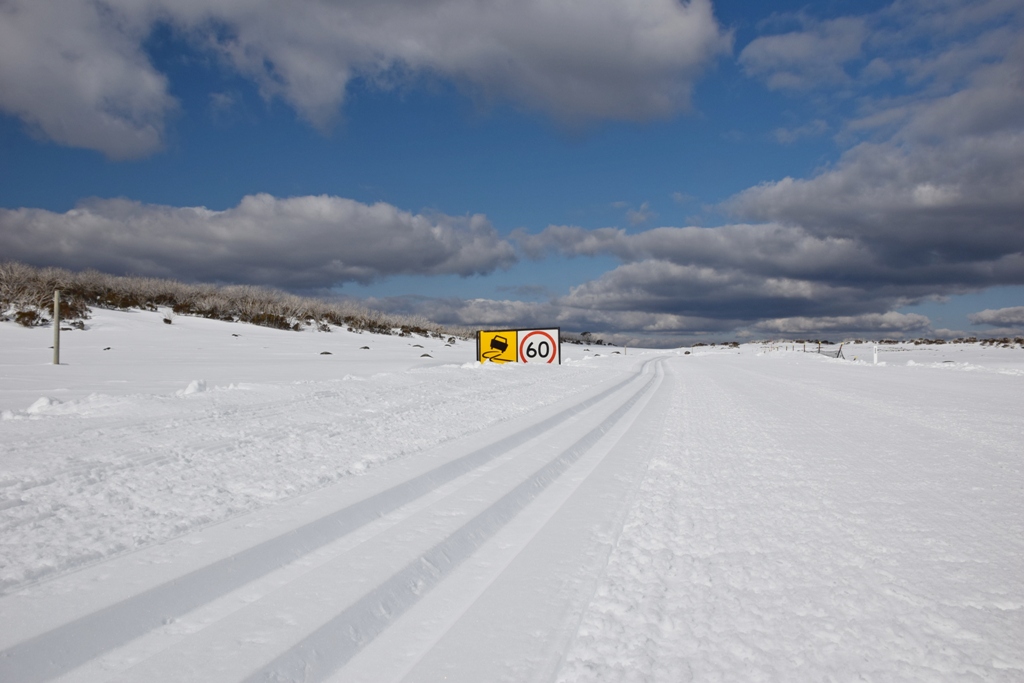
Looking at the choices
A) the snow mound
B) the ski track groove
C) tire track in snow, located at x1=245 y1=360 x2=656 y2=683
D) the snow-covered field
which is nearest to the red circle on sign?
the ski track groove

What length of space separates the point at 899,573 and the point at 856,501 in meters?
1.22

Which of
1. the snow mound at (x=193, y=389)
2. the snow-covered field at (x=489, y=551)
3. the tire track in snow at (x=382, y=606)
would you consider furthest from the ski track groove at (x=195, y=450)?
the tire track in snow at (x=382, y=606)

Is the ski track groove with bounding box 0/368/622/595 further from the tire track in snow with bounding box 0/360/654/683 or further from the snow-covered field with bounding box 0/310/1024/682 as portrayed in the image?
the tire track in snow with bounding box 0/360/654/683

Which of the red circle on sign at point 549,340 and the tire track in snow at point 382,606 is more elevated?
the red circle on sign at point 549,340

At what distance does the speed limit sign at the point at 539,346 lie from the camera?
851 inches

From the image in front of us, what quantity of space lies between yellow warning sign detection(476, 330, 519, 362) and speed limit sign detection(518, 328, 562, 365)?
274 millimetres

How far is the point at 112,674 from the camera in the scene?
1837 mm

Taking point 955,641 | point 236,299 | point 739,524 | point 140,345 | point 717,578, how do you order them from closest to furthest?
point 955,641 → point 717,578 → point 739,524 → point 140,345 → point 236,299

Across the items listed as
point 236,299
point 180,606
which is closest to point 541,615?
point 180,606

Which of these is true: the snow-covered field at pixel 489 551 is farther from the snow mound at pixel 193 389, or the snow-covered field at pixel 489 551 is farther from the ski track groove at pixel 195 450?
the snow mound at pixel 193 389

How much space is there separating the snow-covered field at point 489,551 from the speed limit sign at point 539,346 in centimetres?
1530

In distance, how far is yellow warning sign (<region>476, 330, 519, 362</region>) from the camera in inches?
845

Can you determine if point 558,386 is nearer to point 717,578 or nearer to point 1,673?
point 717,578

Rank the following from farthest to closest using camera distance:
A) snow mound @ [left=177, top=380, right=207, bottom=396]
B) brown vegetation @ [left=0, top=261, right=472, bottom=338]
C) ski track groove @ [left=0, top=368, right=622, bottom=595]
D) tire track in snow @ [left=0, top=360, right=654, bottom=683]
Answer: brown vegetation @ [left=0, top=261, right=472, bottom=338], snow mound @ [left=177, top=380, right=207, bottom=396], ski track groove @ [left=0, top=368, right=622, bottom=595], tire track in snow @ [left=0, top=360, right=654, bottom=683]
